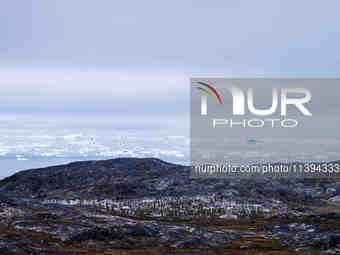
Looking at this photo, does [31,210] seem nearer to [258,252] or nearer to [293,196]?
[258,252]

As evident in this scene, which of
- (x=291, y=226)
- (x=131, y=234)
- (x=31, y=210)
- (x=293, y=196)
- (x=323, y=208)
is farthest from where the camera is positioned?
(x=293, y=196)

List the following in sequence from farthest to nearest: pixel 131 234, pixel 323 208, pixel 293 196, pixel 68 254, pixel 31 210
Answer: pixel 293 196
pixel 323 208
pixel 31 210
pixel 131 234
pixel 68 254

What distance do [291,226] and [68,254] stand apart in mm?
50906

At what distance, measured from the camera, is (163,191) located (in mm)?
195375

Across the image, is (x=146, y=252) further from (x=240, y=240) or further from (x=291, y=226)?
(x=291, y=226)

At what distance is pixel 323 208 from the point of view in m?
167

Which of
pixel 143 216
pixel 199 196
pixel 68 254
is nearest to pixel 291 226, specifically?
pixel 143 216

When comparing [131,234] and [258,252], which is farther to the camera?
[131,234]

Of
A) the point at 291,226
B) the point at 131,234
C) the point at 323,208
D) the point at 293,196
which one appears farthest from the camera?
the point at 293,196

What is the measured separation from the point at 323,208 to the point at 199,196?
121 ft

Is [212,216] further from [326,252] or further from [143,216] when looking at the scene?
[326,252]

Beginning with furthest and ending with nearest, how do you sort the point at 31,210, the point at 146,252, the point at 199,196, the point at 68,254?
the point at 199,196, the point at 31,210, the point at 146,252, the point at 68,254

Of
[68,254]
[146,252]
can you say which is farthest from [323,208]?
[68,254]

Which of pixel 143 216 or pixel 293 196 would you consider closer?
pixel 143 216
